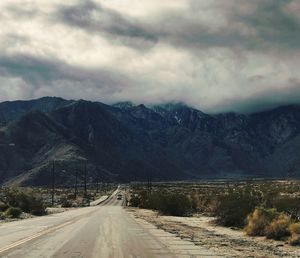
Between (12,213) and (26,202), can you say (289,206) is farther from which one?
(26,202)

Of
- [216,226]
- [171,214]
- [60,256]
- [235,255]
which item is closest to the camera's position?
[60,256]

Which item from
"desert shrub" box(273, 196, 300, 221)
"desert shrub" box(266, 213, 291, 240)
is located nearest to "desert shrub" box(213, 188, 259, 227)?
"desert shrub" box(273, 196, 300, 221)

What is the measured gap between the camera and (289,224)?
26.5 metres

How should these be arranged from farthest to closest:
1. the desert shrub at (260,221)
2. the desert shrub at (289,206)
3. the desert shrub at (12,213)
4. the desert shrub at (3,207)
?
the desert shrub at (3,207), the desert shrub at (12,213), the desert shrub at (289,206), the desert shrub at (260,221)

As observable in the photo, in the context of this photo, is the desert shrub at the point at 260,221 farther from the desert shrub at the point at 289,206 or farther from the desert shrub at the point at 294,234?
the desert shrub at the point at 294,234

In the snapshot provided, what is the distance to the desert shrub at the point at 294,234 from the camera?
23625mm

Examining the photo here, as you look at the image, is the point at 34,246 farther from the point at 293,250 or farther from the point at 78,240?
the point at 293,250

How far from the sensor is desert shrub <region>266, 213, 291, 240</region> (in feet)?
86.8

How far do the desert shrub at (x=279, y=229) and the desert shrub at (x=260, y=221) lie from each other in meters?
1.38

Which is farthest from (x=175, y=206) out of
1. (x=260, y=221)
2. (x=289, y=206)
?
(x=260, y=221)

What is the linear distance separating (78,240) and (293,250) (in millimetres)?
9114

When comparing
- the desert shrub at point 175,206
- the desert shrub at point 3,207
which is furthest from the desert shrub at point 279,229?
the desert shrub at point 3,207

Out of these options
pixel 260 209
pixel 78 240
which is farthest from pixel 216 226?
pixel 78 240

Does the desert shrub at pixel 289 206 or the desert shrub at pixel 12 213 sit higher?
the desert shrub at pixel 289 206
